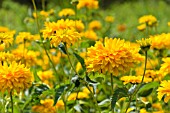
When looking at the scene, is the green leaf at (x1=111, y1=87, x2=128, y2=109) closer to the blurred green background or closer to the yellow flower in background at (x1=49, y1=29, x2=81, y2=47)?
the yellow flower in background at (x1=49, y1=29, x2=81, y2=47)

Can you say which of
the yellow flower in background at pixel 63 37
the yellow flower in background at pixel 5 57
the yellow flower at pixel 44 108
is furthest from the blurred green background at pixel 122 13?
the yellow flower in background at pixel 63 37

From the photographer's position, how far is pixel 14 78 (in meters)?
1.35

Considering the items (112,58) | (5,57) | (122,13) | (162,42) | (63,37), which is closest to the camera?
(112,58)

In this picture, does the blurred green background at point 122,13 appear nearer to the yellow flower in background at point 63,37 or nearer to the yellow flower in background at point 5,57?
the yellow flower in background at point 5,57

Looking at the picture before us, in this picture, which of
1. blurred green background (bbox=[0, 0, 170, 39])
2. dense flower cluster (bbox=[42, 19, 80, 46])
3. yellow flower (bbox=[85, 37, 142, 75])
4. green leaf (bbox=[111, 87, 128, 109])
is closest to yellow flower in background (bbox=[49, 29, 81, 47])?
dense flower cluster (bbox=[42, 19, 80, 46])

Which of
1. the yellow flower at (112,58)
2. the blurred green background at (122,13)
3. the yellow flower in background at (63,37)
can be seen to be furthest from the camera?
the blurred green background at (122,13)

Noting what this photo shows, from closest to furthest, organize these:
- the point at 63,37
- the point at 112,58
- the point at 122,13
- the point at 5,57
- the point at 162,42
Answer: the point at 112,58 < the point at 63,37 < the point at 5,57 < the point at 162,42 < the point at 122,13

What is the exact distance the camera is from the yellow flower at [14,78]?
134cm

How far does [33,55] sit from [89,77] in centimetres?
61


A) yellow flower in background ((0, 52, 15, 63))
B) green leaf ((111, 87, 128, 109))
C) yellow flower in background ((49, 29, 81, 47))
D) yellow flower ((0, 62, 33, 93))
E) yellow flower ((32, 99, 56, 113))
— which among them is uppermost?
yellow flower in background ((49, 29, 81, 47))

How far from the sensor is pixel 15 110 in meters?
1.73

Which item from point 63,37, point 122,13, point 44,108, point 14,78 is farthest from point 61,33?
point 122,13

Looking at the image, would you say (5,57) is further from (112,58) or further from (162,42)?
(162,42)

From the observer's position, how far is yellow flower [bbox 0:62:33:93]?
1.34 meters
